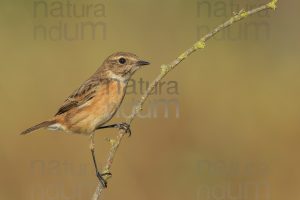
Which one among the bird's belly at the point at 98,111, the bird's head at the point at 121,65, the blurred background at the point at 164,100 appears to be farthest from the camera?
the blurred background at the point at 164,100

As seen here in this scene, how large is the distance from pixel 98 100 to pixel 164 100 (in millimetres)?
3963

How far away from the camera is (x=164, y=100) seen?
41.0ft

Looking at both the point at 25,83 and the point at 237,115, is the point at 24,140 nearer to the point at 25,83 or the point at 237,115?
the point at 25,83

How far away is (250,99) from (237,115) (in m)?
0.76

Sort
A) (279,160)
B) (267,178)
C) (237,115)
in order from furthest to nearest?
(237,115), (279,160), (267,178)

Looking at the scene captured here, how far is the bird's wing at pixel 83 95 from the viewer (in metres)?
8.74

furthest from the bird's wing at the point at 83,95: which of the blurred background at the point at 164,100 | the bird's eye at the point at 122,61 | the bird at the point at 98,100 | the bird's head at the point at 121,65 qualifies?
the blurred background at the point at 164,100

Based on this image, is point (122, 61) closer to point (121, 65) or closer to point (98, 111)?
point (121, 65)

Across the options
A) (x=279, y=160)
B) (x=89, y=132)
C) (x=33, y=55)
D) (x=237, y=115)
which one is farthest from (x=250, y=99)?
(x=89, y=132)

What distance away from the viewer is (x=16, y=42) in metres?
15.3

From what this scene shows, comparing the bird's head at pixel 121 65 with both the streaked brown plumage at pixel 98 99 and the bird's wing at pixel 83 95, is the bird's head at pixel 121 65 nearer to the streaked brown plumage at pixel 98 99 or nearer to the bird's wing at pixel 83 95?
the streaked brown plumage at pixel 98 99

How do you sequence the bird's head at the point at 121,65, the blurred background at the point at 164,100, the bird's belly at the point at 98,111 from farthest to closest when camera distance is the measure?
the blurred background at the point at 164,100, the bird's head at the point at 121,65, the bird's belly at the point at 98,111

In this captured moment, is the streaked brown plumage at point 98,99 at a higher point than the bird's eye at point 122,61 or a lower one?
lower

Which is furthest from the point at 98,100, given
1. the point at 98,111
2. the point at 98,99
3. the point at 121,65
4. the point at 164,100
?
the point at 164,100
